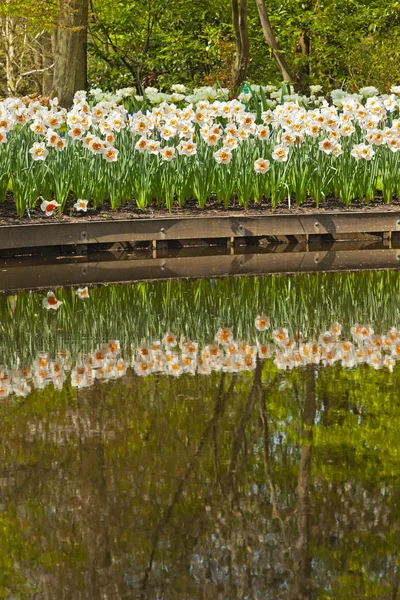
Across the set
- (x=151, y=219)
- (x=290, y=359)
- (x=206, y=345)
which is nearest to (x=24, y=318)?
(x=206, y=345)

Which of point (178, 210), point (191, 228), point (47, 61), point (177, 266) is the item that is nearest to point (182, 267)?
point (177, 266)

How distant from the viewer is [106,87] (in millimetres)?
22266

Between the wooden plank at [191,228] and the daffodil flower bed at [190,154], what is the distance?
0.43 m

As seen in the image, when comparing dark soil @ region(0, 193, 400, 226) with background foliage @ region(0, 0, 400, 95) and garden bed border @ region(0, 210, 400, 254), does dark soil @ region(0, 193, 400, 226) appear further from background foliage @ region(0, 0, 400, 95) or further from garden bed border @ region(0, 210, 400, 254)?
background foliage @ region(0, 0, 400, 95)

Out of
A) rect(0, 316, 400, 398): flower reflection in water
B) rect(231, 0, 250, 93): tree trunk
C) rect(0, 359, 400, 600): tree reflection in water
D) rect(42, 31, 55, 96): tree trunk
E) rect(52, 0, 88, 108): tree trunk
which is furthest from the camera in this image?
rect(42, 31, 55, 96): tree trunk

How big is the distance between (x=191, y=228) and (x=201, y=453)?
700 centimetres

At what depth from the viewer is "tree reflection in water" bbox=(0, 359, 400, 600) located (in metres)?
3.18

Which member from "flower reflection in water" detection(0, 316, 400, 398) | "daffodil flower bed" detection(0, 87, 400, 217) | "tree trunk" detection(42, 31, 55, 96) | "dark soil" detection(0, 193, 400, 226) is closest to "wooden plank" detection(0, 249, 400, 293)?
"dark soil" detection(0, 193, 400, 226)

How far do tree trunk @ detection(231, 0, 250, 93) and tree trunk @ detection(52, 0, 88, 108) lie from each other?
2.39 m

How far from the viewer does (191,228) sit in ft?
36.8

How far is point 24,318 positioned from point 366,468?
12.5 feet

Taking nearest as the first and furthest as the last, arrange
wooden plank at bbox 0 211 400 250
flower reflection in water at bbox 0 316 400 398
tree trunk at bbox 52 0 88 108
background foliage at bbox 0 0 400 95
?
flower reflection in water at bbox 0 316 400 398
wooden plank at bbox 0 211 400 250
tree trunk at bbox 52 0 88 108
background foliage at bbox 0 0 400 95

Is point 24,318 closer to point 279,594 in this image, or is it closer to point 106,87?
point 279,594

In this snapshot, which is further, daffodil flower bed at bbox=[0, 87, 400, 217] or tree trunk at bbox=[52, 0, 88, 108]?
tree trunk at bbox=[52, 0, 88, 108]
